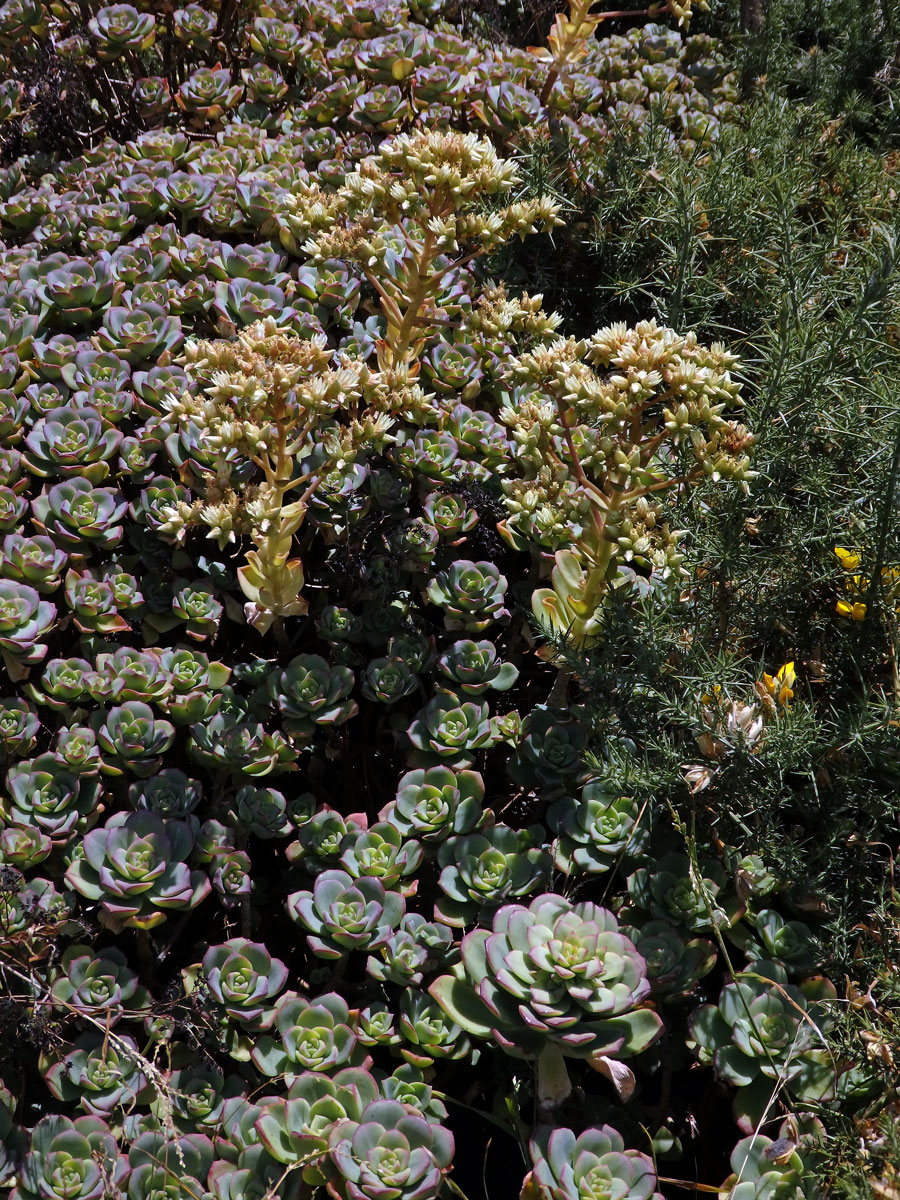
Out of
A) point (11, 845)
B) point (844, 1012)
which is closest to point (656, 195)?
point (844, 1012)

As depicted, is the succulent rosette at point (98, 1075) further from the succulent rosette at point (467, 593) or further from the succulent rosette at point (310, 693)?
the succulent rosette at point (467, 593)

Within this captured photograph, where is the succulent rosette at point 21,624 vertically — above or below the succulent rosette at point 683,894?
above

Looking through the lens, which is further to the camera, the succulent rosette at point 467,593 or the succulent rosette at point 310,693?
the succulent rosette at point 467,593

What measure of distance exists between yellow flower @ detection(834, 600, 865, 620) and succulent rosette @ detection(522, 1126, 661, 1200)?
1020 millimetres

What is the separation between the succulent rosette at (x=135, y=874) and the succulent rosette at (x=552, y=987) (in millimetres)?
445

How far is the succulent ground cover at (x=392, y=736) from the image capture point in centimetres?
144

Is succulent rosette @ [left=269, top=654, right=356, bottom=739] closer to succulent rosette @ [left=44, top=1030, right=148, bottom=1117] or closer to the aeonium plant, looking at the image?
the aeonium plant

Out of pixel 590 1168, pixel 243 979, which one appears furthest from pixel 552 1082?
pixel 243 979

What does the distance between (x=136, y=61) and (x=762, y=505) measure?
2.34m

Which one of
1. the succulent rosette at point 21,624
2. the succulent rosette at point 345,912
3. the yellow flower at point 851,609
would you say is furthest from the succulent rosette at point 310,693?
the yellow flower at point 851,609

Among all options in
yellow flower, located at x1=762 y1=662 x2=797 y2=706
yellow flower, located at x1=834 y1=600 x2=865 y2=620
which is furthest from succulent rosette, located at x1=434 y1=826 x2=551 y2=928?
yellow flower, located at x1=834 y1=600 x2=865 y2=620

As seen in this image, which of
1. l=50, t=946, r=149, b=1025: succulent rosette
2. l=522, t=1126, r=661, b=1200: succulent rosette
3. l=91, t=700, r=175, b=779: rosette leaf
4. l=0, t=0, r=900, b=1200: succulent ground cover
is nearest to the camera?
l=522, t=1126, r=661, b=1200: succulent rosette

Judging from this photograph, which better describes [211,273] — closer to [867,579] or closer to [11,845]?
[11,845]

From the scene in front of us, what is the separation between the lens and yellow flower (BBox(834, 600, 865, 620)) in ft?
6.07
